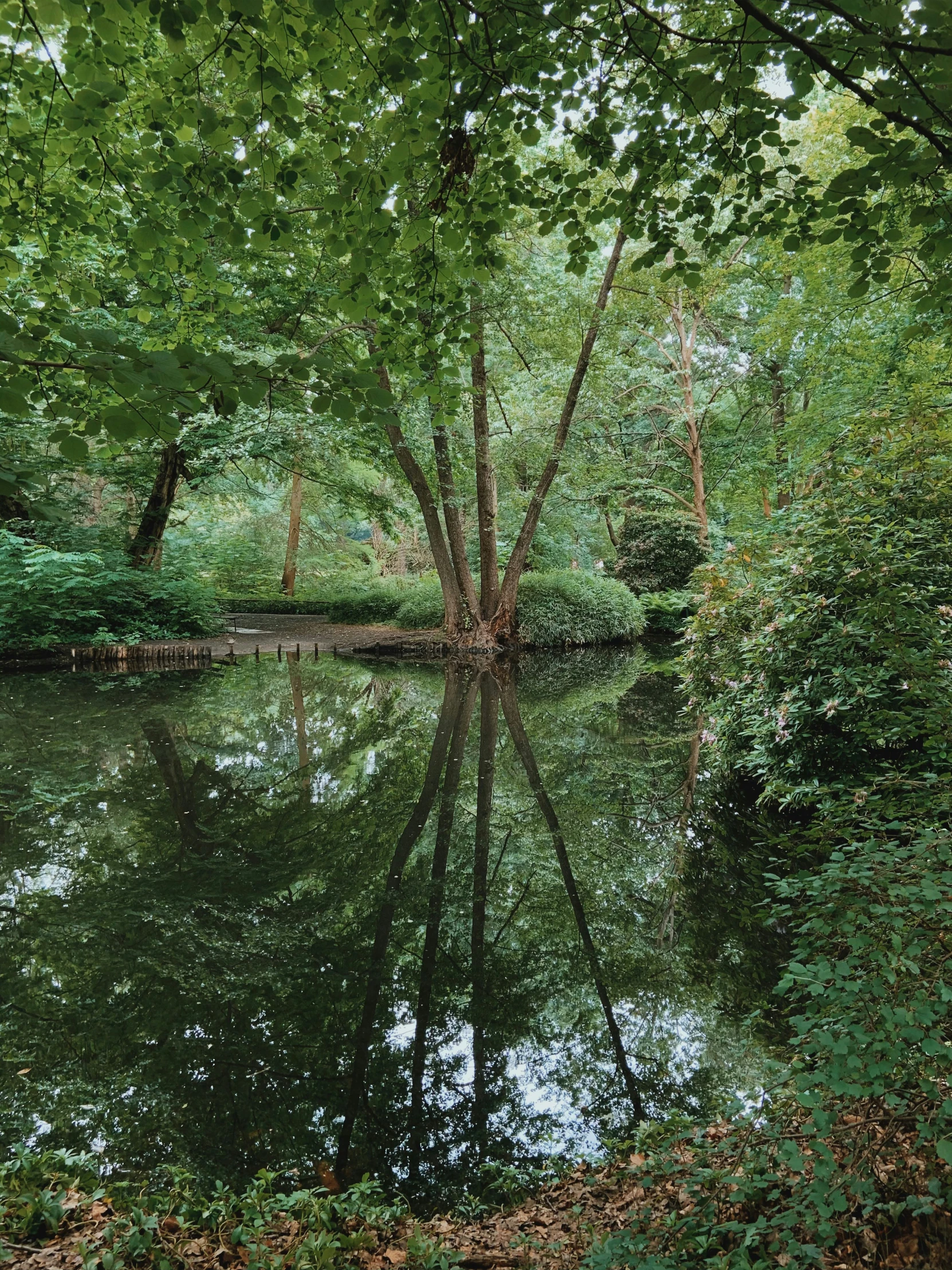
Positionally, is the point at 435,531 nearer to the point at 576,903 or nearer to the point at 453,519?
the point at 453,519

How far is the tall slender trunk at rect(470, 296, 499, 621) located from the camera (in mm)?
13453

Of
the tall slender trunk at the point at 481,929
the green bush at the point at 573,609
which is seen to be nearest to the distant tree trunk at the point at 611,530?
the green bush at the point at 573,609

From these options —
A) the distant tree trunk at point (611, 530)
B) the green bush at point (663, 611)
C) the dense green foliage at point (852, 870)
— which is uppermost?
the distant tree trunk at point (611, 530)

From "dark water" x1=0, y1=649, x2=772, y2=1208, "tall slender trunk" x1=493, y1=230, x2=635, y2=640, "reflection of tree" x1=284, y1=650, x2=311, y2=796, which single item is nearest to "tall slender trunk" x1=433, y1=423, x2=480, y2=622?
"tall slender trunk" x1=493, y1=230, x2=635, y2=640

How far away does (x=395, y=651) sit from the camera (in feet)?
49.7

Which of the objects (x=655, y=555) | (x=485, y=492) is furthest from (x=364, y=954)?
(x=655, y=555)

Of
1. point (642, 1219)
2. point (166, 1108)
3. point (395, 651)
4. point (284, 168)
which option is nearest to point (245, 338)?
point (395, 651)

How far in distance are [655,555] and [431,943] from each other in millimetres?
18718

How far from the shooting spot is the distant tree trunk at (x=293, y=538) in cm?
2248

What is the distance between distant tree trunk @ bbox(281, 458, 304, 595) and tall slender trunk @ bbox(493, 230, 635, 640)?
9592 millimetres

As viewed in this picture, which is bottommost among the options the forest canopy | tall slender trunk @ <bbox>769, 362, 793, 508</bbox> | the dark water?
the dark water

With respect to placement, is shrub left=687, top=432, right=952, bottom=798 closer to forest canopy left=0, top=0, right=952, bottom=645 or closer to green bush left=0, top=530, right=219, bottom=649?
forest canopy left=0, top=0, right=952, bottom=645

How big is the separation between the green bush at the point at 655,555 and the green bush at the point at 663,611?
382 millimetres

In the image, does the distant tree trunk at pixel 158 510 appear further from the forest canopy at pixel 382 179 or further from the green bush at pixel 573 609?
the green bush at pixel 573 609
